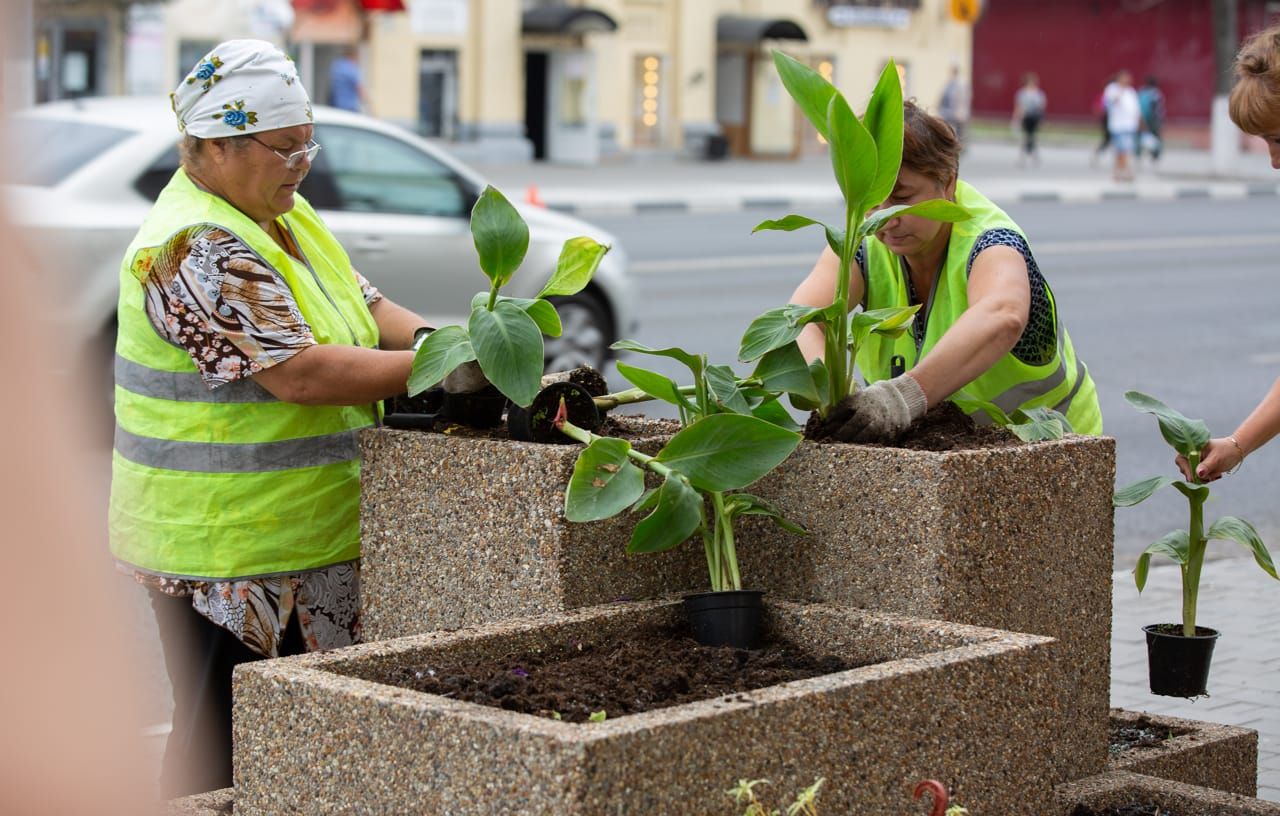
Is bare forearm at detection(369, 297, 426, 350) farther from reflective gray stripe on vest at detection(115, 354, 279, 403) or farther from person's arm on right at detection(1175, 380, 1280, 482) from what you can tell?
person's arm on right at detection(1175, 380, 1280, 482)

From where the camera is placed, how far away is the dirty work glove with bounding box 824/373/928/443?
3.30 m

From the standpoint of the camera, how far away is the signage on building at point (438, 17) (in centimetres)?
3322

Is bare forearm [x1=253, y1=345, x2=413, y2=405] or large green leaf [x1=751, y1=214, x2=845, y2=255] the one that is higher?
large green leaf [x1=751, y1=214, x2=845, y2=255]

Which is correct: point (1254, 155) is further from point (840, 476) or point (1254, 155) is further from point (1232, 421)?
point (840, 476)

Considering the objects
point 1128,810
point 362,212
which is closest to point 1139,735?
point 1128,810

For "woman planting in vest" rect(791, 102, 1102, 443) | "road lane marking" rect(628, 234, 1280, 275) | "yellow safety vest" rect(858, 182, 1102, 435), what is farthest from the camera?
"road lane marking" rect(628, 234, 1280, 275)

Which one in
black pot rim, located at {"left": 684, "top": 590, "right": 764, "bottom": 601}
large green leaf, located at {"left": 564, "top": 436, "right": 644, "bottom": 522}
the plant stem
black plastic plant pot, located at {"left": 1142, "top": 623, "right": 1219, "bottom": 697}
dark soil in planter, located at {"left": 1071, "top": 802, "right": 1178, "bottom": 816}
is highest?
large green leaf, located at {"left": 564, "top": 436, "right": 644, "bottom": 522}

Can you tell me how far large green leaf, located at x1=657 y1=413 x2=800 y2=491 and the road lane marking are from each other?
1508 cm

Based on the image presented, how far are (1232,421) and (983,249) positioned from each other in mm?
7477

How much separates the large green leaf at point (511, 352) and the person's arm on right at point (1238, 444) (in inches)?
61.3

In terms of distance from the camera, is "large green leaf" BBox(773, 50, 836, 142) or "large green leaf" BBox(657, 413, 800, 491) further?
"large green leaf" BBox(773, 50, 836, 142)

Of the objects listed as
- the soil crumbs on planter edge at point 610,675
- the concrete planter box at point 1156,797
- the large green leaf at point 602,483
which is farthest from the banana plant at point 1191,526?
the large green leaf at point 602,483

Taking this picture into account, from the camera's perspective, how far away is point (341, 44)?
109 feet

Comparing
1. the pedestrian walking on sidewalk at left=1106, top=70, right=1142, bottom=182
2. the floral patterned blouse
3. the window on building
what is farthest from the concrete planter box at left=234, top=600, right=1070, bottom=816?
the window on building
